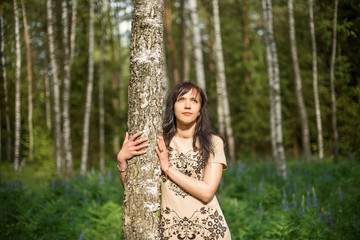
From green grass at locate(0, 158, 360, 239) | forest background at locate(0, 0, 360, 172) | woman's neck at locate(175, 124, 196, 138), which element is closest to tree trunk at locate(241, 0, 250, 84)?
forest background at locate(0, 0, 360, 172)

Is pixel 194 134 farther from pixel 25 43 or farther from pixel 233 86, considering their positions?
pixel 233 86

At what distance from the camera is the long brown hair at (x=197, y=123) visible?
8.06 ft

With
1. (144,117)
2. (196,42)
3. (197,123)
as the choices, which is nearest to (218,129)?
(196,42)

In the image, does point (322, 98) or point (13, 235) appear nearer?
point (13, 235)

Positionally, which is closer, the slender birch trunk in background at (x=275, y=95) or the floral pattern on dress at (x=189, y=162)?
the floral pattern on dress at (x=189, y=162)

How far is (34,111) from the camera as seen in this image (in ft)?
51.1

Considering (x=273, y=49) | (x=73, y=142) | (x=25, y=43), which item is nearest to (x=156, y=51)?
(x=273, y=49)

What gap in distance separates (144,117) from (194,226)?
96cm

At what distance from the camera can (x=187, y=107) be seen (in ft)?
8.14

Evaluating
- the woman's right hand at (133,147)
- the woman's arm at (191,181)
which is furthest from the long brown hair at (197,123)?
the woman's right hand at (133,147)

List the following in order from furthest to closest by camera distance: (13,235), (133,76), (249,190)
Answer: (249,190) < (13,235) < (133,76)

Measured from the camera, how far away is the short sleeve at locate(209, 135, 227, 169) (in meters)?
2.42

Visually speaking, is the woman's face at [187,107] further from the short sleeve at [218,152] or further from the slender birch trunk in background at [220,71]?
the slender birch trunk in background at [220,71]

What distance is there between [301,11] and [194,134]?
1215cm
